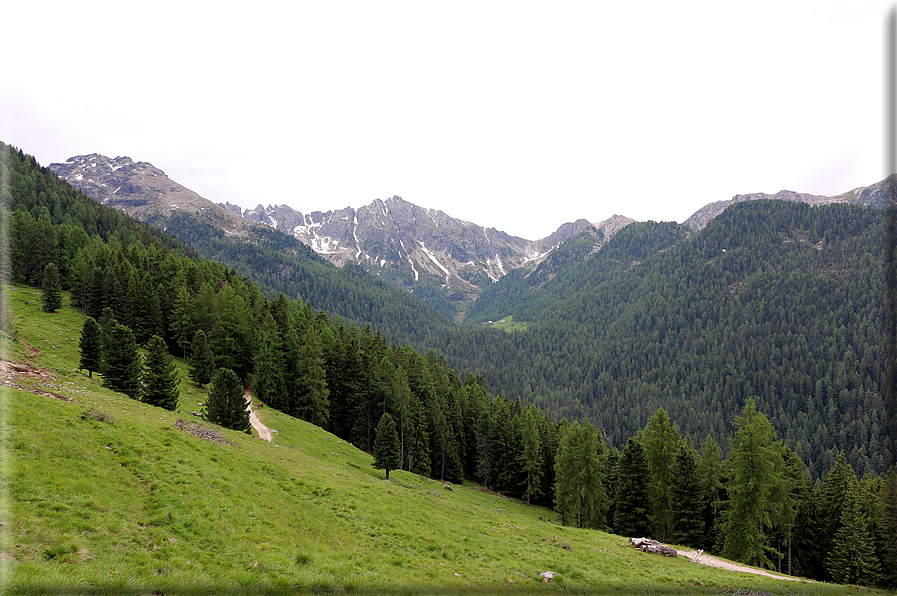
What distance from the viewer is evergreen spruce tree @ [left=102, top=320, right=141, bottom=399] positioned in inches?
1316

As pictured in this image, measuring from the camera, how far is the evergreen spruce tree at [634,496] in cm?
4250

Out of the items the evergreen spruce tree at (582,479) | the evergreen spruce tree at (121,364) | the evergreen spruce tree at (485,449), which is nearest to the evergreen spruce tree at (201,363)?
the evergreen spruce tree at (121,364)

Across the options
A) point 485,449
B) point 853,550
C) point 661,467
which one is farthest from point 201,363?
point 853,550

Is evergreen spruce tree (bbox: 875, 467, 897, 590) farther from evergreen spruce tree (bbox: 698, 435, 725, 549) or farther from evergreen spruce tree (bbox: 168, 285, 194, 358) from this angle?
evergreen spruce tree (bbox: 168, 285, 194, 358)

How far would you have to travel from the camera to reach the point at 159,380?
34.6 meters

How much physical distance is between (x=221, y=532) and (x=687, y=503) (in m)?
47.1

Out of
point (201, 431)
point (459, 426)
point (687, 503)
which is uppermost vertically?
point (201, 431)

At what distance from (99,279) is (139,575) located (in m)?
70.8

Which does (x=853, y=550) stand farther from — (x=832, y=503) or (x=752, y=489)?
(x=752, y=489)

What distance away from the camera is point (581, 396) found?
195750 millimetres

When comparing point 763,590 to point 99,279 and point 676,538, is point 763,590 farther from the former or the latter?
point 99,279

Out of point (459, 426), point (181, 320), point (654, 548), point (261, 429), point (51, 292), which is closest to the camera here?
point (654, 548)

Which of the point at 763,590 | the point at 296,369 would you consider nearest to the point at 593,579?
the point at 763,590

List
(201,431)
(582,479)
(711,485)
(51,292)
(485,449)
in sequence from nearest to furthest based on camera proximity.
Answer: (201,431), (711,485), (582,479), (51,292), (485,449)
